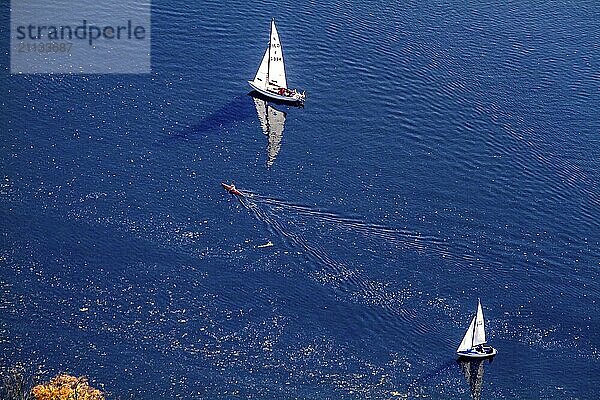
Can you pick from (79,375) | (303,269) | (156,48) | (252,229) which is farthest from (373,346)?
(156,48)

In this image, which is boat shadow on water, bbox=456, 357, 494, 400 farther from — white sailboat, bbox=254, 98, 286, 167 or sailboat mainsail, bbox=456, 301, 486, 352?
white sailboat, bbox=254, 98, 286, 167

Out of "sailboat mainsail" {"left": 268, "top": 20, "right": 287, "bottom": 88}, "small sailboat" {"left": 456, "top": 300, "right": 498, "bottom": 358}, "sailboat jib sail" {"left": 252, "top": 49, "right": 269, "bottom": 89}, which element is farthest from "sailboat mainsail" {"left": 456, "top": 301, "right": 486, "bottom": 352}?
"sailboat jib sail" {"left": 252, "top": 49, "right": 269, "bottom": 89}

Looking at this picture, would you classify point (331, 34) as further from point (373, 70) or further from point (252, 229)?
point (252, 229)

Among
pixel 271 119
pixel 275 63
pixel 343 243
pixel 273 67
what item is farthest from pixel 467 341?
pixel 275 63

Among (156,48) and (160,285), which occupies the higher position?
(156,48)

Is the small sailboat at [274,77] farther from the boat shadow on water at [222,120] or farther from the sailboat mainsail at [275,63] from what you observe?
the boat shadow on water at [222,120]

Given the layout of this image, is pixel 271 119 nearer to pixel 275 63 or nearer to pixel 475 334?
pixel 275 63
